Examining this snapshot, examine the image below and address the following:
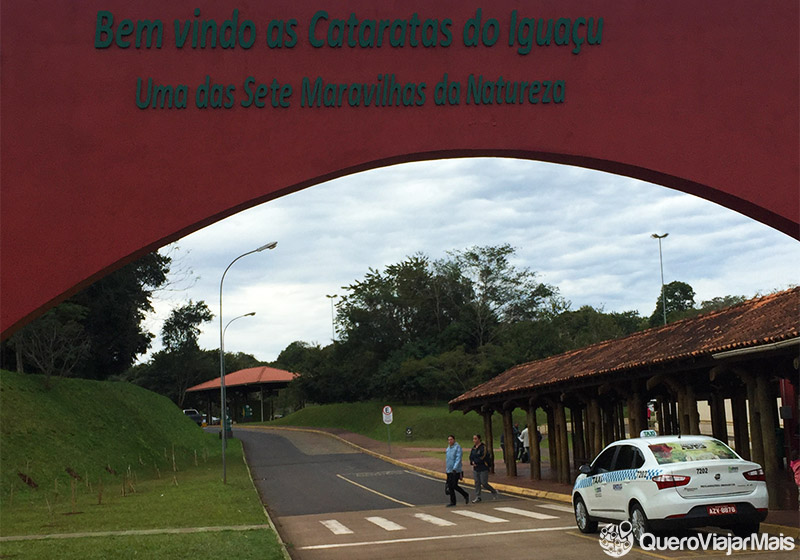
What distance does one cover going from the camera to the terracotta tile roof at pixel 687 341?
15.0 m

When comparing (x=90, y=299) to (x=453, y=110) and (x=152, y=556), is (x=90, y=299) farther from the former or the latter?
(x=453, y=110)

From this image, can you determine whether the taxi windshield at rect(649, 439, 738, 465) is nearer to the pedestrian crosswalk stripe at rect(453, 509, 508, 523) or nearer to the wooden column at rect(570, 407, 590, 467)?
the pedestrian crosswalk stripe at rect(453, 509, 508, 523)

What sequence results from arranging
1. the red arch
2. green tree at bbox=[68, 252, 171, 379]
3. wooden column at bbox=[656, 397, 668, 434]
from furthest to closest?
green tree at bbox=[68, 252, 171, 379] < wooden column at bbox=[656, 397, 668, 434] < the red arch

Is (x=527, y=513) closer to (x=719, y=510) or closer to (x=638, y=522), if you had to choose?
(x=638, y=522)

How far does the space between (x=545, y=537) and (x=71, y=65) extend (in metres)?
10.9

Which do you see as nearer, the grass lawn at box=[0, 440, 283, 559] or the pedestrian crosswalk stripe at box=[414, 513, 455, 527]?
the grass lawn at box=[0, 440, 283, 559]

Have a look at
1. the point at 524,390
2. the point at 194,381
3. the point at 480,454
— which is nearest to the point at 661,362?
the point at 480,454

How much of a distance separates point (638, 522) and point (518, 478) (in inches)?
685

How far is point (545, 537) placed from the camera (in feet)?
48.3

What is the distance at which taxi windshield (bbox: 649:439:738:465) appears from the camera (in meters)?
12.6

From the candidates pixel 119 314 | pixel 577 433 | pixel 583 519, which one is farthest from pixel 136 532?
pixel 119 314

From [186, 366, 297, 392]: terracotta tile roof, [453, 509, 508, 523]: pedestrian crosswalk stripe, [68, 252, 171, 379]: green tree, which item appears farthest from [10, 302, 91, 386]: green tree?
[186, 366, 297, 392]: terracotta tile roof

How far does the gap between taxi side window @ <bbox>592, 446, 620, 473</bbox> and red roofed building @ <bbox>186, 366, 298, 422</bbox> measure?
2664 inches

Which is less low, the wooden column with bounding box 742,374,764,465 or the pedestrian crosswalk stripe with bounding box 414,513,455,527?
the wooden column with bounding box 742,374,764,465
